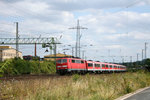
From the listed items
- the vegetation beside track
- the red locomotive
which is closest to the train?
the red locomotive

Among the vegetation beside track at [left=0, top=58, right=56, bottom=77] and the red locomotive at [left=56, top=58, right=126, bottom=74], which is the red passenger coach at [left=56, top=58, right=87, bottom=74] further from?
the vegetation beside track at [left=0, top=58, right=56, bottom=77]

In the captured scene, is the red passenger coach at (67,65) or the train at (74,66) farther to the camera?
the train at (74,66)

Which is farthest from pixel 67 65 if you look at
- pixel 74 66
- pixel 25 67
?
pixel 25 67

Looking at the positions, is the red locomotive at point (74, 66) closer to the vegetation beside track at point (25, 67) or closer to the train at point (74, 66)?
the train at point (74, 66)

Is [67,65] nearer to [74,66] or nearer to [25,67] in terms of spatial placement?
[74,66]

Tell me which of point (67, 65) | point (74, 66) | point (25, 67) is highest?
point (67, 65)

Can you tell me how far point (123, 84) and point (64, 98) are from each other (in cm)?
788

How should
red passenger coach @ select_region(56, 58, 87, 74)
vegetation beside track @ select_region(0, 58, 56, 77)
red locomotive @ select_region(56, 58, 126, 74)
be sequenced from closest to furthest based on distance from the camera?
vegetation beside track @ select_region(0, 58, 56, 77) → red passenger coach @ select_region(56, 58, 87, 74) → red locomotive @ select_region(56, 58, 126, 74)

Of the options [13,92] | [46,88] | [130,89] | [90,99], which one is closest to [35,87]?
[46,88]

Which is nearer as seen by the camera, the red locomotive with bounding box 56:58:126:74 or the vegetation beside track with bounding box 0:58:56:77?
the vegetation beside track with bounding box 0:58:56:77

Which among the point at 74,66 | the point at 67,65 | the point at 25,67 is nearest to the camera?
the point at 67,65

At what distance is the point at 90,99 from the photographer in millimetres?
12062

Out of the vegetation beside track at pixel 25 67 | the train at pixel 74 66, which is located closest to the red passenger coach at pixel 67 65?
the train at pixel 74 66

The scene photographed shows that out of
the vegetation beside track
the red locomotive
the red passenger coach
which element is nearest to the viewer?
the vegetation beside track
